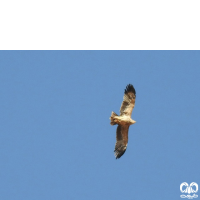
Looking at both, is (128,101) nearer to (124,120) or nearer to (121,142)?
(124,120)

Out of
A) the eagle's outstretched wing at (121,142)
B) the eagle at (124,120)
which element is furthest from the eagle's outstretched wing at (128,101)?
the eagle's outstretched wing at (121,142)

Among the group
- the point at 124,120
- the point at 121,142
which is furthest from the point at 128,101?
the point at 121,142

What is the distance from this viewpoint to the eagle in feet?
59.4

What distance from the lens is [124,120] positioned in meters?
A: 18.2

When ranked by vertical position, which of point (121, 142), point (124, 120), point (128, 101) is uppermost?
point (128, 101)

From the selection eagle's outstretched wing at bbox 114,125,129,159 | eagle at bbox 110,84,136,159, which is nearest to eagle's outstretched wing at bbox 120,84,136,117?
eagle at bbox 110,84,136,159

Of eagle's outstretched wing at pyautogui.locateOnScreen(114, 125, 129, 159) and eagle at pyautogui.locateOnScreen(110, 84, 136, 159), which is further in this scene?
eagle's outstretched wing at pyautogui.locateOnScreen(114, 125, 129, 159)

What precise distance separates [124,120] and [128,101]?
887 millimetres

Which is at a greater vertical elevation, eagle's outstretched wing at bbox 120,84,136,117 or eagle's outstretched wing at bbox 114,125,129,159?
eagle's outstretched wing at bbox 120,84,136,117

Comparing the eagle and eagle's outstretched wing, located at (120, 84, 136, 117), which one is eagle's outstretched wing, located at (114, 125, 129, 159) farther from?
eagle's outstretched wing, located at (120, 84, 136, 117)
